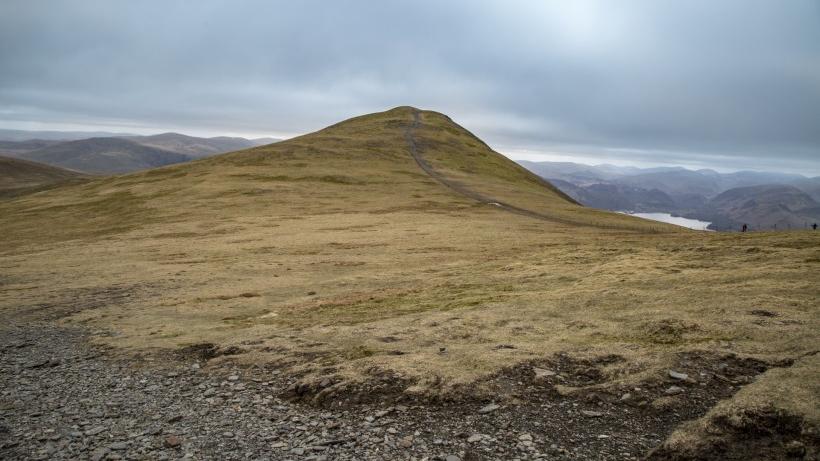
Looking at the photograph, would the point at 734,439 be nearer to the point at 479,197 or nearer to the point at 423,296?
the point at 423,296

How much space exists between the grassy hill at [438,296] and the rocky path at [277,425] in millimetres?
799

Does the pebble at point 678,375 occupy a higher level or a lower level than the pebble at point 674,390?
higher

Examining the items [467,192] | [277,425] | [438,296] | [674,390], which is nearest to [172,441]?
[277,425]

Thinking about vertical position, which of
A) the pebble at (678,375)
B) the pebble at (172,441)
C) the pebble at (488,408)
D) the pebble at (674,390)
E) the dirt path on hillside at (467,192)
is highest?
the dirt path on hillside at (467,192)

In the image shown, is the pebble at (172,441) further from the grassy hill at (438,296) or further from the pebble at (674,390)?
the pebble at (674,390)

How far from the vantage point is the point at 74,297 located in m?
32.0

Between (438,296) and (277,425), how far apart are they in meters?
14.9

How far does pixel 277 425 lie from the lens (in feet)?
46.4

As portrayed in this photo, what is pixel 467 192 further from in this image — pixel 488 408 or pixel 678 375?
pixel 488 408

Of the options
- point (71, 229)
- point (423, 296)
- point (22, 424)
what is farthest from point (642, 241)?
point (71, 229)

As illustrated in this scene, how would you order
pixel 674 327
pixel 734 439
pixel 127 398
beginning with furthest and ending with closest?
pixel 674 327 → pixel 127 398 → pixel 734 439

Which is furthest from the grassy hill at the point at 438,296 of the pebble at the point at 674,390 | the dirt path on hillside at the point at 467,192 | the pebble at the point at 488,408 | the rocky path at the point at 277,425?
the dirt path on hillside at the point at 467,192

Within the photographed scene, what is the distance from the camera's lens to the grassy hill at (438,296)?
1566 cm

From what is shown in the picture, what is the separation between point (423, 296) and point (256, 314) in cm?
944
